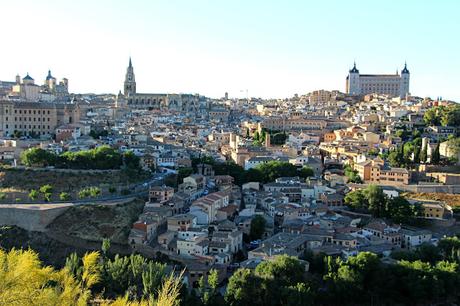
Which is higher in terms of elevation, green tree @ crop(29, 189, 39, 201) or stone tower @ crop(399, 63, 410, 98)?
stone tower @ crop(399, 63, 410, 98)

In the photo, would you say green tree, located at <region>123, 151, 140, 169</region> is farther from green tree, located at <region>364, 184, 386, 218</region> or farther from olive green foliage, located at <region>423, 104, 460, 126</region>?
olive green foliage, located at <region>423, 104, 460, 126</region>

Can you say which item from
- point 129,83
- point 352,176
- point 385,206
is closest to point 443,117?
point 352,176

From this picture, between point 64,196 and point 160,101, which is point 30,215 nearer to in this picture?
point 64,196

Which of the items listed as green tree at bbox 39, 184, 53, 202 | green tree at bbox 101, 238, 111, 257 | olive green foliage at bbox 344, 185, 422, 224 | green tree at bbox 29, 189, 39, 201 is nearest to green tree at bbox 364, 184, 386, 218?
olive green foliage at bbox 344, 185, 422, 224

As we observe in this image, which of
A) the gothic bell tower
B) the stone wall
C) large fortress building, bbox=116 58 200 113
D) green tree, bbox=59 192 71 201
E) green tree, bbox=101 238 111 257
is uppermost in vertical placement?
the gothic bell tower

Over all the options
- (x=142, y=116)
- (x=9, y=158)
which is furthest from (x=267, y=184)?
(x=142, y=116)

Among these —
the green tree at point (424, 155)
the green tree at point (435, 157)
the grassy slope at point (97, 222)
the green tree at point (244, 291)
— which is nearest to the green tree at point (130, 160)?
the grassy slope at point (97, 222)
